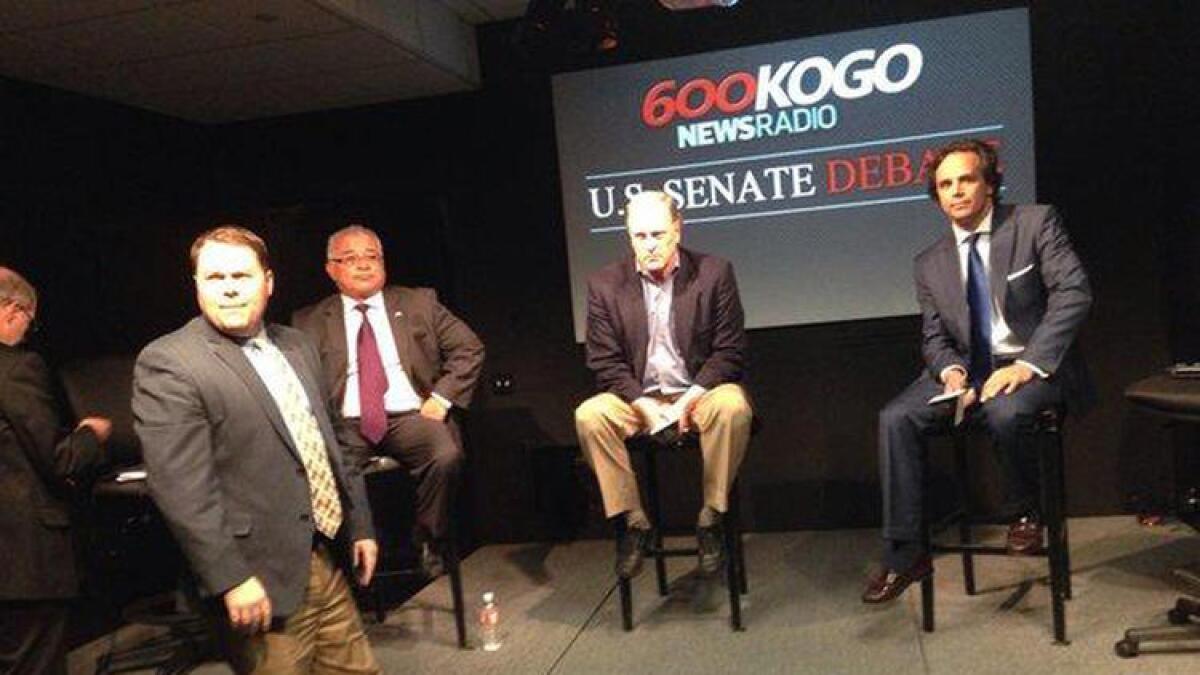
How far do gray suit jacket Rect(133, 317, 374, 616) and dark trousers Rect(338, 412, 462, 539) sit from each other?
1.24 meters

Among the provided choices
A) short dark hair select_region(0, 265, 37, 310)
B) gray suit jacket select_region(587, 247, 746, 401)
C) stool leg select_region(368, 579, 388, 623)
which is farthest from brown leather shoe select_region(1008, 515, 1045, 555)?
short dark hair select_region(0, 265, 37, 310)

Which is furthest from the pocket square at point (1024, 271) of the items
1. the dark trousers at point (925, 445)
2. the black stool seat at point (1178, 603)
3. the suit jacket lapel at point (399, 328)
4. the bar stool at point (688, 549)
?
the suit jacket lapel at point (399, 328)

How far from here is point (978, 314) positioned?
10.0 ft

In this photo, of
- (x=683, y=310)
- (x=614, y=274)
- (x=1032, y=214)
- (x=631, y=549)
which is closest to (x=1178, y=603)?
(x=1032, y=214)

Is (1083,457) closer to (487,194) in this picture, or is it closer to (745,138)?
(745,138)

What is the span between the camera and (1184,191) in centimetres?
376

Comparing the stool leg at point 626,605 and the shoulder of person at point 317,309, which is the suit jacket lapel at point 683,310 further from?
the shoulder of person at point 317,309

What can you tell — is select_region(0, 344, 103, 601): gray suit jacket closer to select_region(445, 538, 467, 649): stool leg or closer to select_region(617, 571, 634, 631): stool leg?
select_region(445, 538, 467, 649): stool leg

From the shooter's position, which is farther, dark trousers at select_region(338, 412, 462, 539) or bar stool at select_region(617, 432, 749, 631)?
dark trousers at select_region(338, 412, 462, 539)

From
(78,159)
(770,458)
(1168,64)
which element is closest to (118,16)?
(78,159)

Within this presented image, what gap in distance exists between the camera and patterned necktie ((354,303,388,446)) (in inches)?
137

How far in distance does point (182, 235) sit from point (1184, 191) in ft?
14.6

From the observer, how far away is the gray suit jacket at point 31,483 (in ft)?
8.46

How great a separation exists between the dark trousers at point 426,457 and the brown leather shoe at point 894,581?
146 centimetres
